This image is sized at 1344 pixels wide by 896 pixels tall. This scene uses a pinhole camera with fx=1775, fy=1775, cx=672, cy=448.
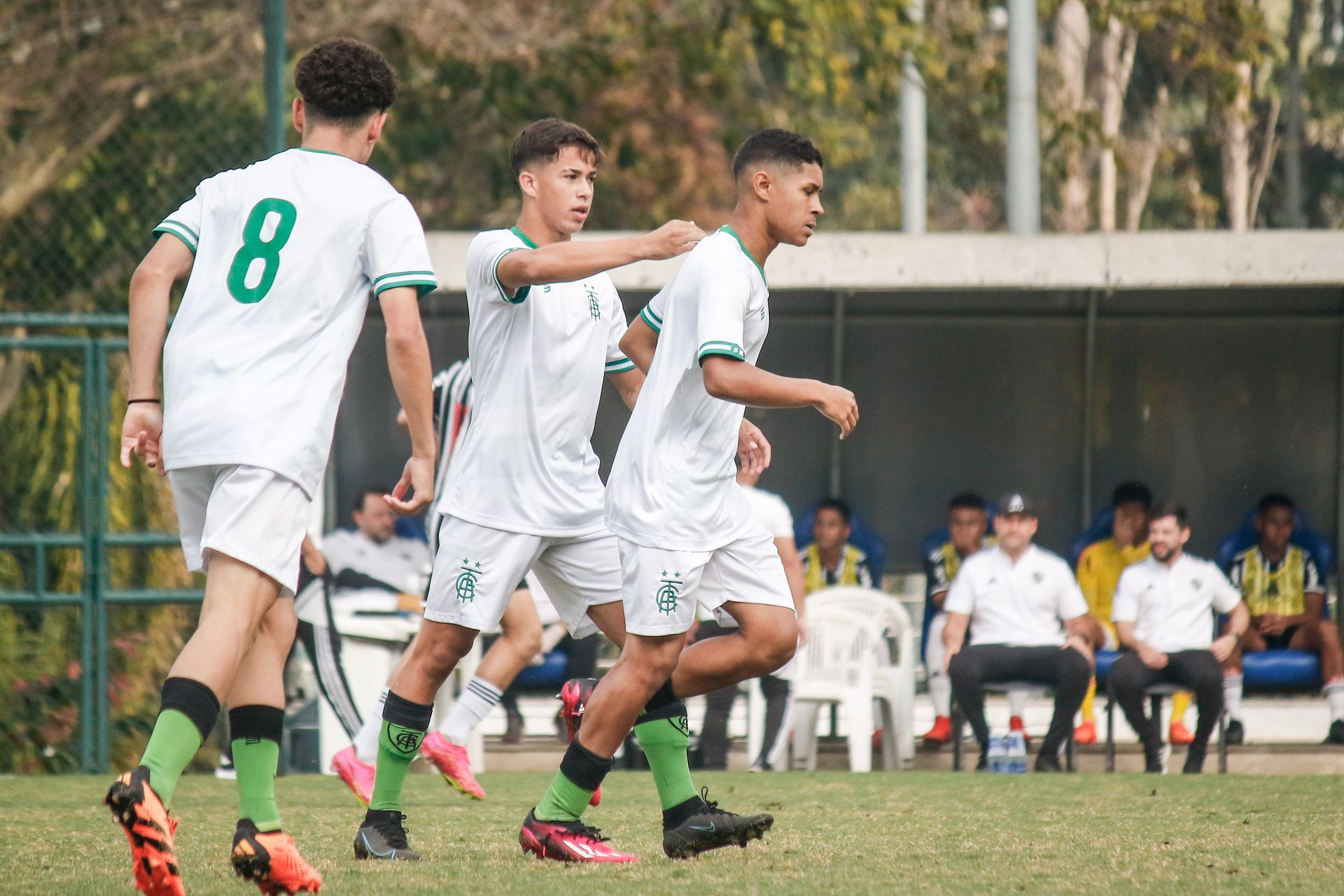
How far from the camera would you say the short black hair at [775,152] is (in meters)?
4.84

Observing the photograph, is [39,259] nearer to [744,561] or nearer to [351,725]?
[351,725]

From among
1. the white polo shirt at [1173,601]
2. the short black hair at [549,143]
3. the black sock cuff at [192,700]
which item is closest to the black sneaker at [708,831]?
the black sock cuff at [192,700]

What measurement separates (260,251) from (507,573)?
1.28 metres

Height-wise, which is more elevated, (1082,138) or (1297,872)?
(1082,138)

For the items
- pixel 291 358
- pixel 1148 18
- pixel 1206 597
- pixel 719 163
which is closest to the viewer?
pixel 291 358

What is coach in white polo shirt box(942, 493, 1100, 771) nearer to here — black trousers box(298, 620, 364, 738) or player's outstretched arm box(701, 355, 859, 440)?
black trousers box(298, 620, 364, 738)

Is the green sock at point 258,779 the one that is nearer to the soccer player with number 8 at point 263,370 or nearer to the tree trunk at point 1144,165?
the soccer player with number 8 at point 263,370

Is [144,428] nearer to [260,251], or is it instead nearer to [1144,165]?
[260,251]

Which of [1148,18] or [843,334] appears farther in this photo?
[1148,18]

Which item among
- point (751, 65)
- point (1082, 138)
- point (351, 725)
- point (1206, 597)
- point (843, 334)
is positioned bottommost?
point (351, 725)

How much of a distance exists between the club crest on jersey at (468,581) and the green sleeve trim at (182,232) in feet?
4.06

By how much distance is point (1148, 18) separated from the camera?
50.3 ft

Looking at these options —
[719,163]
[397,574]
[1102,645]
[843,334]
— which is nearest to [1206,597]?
[1102,645]

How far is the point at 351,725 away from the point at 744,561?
4.70 meters
